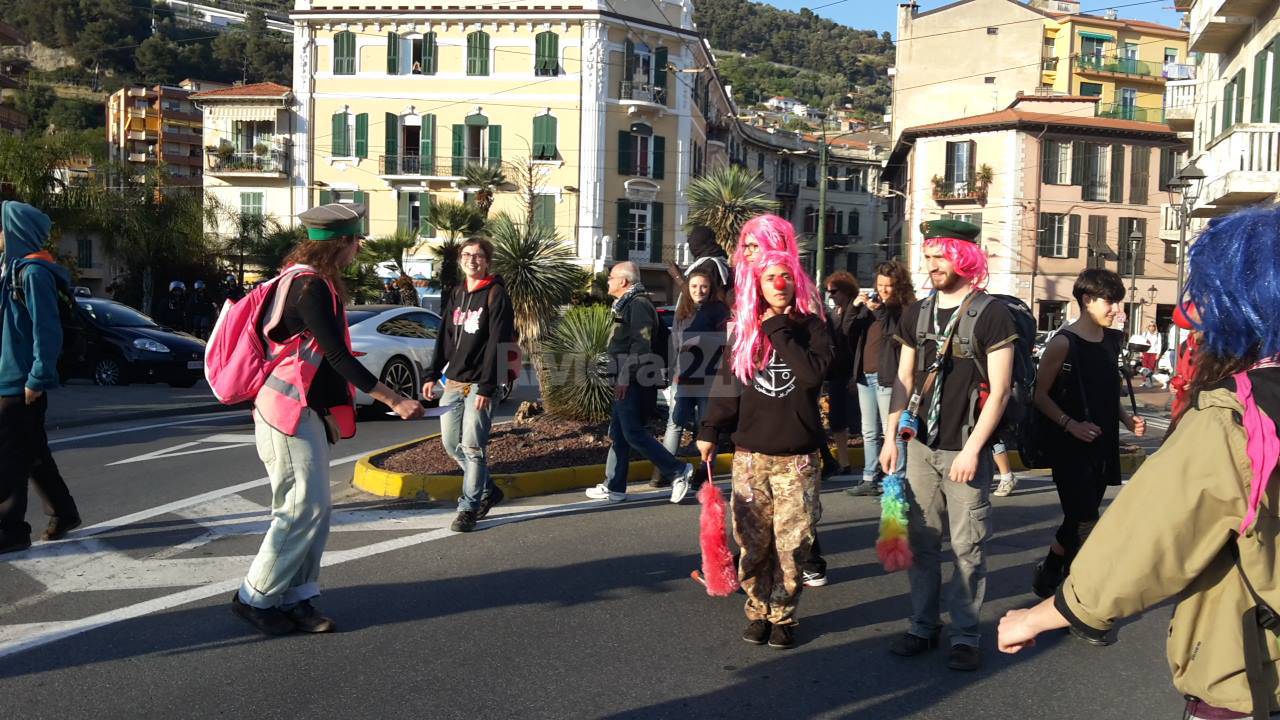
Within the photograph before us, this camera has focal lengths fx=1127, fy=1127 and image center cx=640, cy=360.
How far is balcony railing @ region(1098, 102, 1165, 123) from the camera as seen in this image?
5762 cm

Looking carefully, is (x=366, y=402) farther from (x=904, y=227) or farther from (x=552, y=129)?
(x=904, y=227)

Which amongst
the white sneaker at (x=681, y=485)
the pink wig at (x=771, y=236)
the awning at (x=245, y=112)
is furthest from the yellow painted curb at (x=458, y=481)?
the awning at (x=245, y=112)

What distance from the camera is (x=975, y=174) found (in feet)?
156

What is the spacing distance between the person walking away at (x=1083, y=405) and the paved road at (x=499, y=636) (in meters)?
0.61

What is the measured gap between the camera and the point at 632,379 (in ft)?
25.7

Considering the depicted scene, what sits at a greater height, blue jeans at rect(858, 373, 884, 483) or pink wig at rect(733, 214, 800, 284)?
pink wig at rect(733, 214, 800, 284)

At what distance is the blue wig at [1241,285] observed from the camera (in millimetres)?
2207

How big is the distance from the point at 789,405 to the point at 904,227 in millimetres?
51882

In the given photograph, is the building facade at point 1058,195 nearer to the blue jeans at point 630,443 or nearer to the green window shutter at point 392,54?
the green window shutter at point 392,54

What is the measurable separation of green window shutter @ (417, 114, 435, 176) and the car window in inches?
Result: 1167

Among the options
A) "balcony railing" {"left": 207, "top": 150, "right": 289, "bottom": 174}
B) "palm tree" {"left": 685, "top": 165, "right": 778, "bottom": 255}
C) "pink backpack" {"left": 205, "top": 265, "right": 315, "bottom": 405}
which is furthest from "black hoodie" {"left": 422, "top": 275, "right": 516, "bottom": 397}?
"balcony railing" {"left": 207, "top": 150, "right": 289, "bottom": 174}

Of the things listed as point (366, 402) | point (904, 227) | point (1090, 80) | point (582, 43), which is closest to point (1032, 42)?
point (1090, 80)

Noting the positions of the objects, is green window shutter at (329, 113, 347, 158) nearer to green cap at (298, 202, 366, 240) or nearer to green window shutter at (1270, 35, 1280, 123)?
green window shutter at (1270, 35, 1280, 123)

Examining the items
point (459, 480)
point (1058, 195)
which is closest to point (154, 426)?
point (459, 480)
